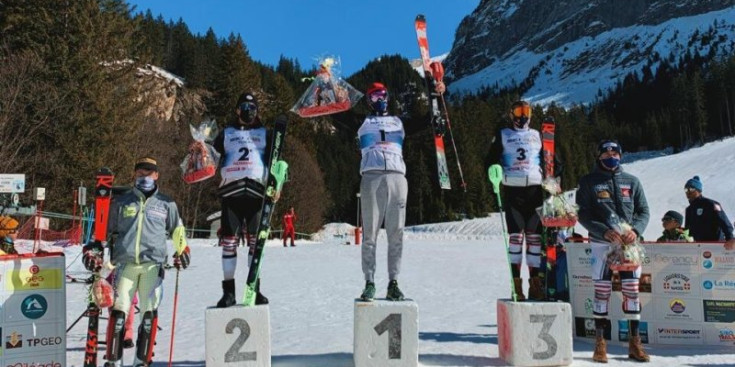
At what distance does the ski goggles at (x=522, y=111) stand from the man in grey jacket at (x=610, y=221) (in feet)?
3.09

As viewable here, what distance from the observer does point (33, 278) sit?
5.55 meters

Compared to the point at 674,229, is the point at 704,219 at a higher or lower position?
higher

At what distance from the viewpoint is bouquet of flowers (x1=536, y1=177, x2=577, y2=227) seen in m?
6.05

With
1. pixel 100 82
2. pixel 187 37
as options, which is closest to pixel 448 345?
pixel 100 82

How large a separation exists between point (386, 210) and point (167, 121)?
42.6 m

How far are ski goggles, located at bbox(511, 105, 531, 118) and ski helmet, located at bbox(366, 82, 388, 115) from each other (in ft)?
5.38

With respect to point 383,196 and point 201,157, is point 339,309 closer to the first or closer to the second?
point 383,196

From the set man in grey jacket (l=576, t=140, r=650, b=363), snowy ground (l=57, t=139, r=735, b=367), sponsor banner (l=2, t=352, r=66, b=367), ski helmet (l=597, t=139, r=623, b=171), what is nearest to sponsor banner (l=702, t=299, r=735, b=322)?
snowy ground (l=57, t=139, r=735, b=367)

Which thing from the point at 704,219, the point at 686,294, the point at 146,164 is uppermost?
the point at 146,164

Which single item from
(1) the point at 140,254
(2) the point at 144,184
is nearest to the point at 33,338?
(1) the point at 140,254

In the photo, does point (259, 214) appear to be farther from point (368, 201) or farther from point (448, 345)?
point (448, 345)

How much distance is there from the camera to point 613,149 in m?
6.30

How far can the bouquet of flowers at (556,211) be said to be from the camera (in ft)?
19.8

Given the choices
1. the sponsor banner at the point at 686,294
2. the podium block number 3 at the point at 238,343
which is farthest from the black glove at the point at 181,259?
the sponsor banner at the point at 686,294
